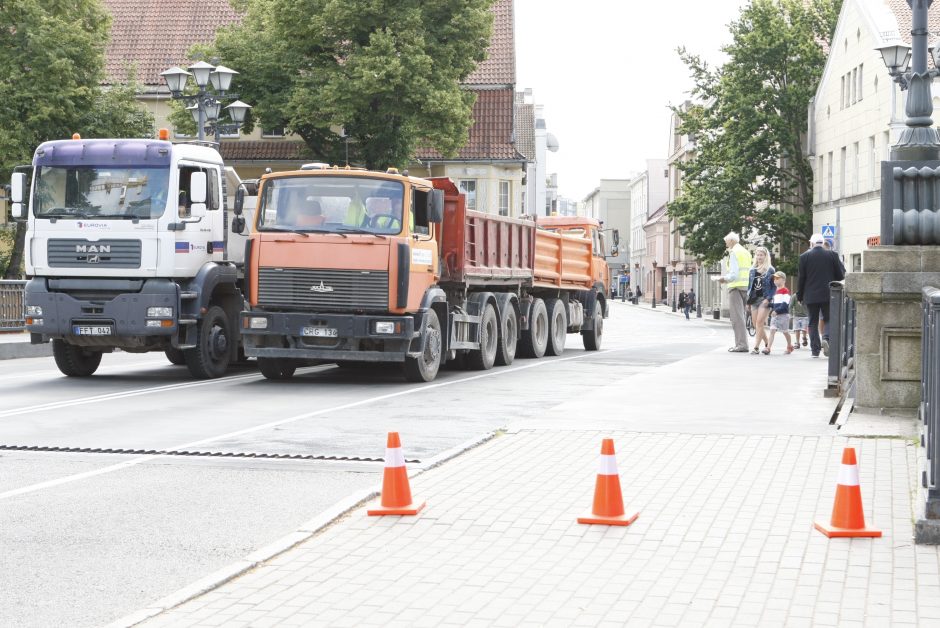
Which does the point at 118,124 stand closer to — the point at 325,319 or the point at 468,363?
the point at 468,363

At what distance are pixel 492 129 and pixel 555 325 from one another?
110ft

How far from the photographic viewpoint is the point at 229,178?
19.5 meters

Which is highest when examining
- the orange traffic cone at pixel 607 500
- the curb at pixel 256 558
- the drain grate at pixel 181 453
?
the orange traffic cone at pixel 607 500

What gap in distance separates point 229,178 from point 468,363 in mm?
4627

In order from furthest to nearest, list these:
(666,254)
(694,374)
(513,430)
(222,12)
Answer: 1. (666,254)
2. (222,12)
3. (694,374)
4. (513,430)

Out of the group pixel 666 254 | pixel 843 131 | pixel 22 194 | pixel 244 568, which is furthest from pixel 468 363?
pixel 666 254

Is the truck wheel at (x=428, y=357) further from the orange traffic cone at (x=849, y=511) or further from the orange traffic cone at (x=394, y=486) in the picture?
the orange traffic cone at (x=849, y=511)

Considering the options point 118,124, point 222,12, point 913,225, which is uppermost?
point 222,12

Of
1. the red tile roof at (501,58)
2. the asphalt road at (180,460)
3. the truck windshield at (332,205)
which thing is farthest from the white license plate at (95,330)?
the red tile roof at (501,58)

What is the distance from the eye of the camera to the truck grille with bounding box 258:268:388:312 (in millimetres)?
17422

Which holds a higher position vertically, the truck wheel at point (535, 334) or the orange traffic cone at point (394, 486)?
the truck wheel at point (535, 334)

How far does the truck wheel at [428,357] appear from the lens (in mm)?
18125

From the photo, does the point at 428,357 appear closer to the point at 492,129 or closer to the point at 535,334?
the point at 535,334

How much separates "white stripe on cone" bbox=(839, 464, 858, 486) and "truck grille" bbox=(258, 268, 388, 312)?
10475mm
